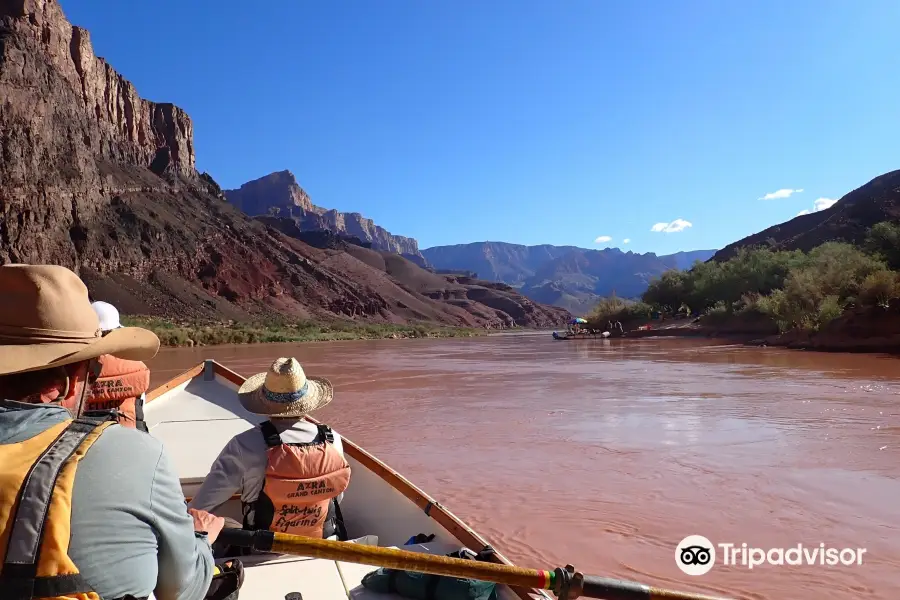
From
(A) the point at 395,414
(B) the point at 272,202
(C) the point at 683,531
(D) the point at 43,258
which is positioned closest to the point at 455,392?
(A) the point at 395,414

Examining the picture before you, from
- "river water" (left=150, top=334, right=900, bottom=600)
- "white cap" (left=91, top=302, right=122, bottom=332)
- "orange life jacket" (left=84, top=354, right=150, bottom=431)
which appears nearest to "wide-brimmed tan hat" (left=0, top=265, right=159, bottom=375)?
"white cap" (left=91, top=302, right=122, bottom=332)

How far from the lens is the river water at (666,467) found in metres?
4.46

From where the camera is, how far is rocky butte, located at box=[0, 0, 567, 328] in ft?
169

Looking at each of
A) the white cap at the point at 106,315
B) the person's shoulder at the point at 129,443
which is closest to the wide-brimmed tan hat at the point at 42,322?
the person's shoulder at the point at 129,443

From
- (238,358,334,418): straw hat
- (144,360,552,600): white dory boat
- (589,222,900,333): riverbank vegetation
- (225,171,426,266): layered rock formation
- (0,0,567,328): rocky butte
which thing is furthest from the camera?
(225,171,426,266): layered rock formation

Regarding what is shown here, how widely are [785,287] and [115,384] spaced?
3225cm

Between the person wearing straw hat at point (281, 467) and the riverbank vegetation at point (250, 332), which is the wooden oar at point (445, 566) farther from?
the riverbank vegetation at point (250, 332)

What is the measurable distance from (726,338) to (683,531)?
1265 inches

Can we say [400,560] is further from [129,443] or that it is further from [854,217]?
[854,217]

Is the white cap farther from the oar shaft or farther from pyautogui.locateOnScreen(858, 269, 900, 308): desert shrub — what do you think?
pyautogui.locateOnScreen(858, 269, 900, 308): desert shrub

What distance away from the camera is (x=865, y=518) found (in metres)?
4.99

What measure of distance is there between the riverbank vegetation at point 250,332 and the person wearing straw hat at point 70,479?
32602 mm

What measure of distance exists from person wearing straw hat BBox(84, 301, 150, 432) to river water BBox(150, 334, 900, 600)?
9.71 feet

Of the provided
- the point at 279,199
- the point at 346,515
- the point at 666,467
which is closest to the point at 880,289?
the point at 666,467
